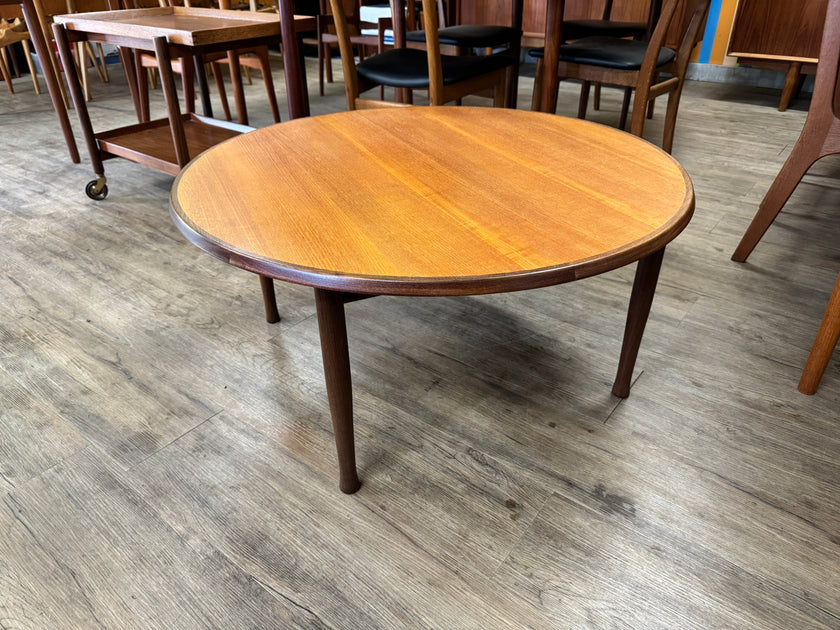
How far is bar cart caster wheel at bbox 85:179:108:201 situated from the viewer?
218cm

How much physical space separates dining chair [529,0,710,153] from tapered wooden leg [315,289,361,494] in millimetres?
1753

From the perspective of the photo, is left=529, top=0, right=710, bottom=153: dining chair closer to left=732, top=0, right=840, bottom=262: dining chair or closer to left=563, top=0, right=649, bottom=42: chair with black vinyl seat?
left=563, top=0, right=649, bottom=42: chair with black vinyl seat

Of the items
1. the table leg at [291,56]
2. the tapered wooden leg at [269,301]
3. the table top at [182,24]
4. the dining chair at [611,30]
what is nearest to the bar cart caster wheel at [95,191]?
the table top at [182,24]

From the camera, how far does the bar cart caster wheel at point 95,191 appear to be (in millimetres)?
2184

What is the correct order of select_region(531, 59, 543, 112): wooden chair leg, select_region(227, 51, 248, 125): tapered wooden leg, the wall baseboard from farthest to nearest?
the wall baseboard → select_region(227, 51, 248, 125): tapered wooden leg → select_region(531, 59, 543, 112): wooden chair leg

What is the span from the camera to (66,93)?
380cm

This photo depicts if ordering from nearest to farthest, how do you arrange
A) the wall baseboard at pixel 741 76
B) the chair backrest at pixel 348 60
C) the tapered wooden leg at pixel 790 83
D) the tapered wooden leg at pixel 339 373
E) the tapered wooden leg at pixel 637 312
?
the tapered wooden leg at pixel 339 373, the tapered wooden leg at pixel 637 312, the chair backrest at pixel 348 60, the tapered wooden leg at pixel 790 83, the wall baseboard at pixel 741 76

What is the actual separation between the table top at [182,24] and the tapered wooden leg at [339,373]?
1336 millimetres

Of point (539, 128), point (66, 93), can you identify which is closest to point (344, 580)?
point (539, 128)

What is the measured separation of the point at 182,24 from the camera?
201cm

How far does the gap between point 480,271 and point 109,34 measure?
1.91 meters

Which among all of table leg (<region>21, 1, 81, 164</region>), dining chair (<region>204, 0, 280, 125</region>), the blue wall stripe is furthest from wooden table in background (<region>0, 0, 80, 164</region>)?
the blue wall stripe

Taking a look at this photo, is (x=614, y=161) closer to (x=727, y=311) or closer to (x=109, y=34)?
(x=727, y=311)

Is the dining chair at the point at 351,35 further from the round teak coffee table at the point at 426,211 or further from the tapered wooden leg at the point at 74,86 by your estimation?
the round teak coffee table at the point at 426,211
